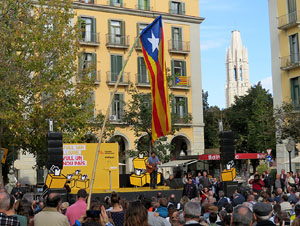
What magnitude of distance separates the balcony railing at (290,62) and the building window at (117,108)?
13846mm

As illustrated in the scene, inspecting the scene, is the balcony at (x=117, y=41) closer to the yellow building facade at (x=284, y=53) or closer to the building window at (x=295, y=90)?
the yellow building facade at (x=284, y=53)

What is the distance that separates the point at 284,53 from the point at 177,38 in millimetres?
11692

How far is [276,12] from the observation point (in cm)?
4094

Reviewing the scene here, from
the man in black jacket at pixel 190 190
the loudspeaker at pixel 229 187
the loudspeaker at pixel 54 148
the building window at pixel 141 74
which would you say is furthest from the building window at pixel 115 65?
the loudspeaker at pixel 54 148

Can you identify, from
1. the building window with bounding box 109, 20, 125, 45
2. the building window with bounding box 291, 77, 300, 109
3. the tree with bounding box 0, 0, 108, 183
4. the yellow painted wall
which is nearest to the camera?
the tree with bounding box 0, 0, 108, 183

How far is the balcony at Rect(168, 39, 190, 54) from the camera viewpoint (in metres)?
47.5

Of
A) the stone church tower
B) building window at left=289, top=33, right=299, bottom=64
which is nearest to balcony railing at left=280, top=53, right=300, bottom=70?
building window at left=289, top=33, right=299, bottom=64

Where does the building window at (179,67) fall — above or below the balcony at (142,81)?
above

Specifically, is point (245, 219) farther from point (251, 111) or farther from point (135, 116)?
point (251, 111)

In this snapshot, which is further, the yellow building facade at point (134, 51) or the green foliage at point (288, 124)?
the yellow building facade at point (134, 51)

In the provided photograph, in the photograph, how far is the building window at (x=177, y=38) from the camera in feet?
157

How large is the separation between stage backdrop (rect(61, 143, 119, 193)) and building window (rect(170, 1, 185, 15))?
24.1 meters

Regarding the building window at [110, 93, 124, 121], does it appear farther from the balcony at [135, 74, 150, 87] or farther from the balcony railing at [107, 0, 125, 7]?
the balcony railing at [107, 0, 125, 7]

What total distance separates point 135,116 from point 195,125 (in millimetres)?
11179
